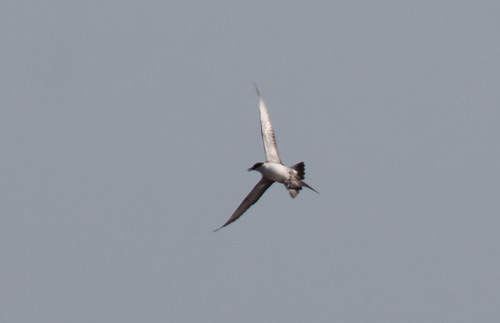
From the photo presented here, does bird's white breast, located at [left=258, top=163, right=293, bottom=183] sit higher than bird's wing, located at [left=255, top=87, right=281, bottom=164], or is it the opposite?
bird's wing, located at [left=255, top=87, right=281, bottom=164]

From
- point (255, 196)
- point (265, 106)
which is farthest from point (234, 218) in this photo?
point (265, 106)

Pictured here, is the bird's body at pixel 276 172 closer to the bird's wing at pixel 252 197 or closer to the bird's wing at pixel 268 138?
the bird's wing at pixel 268 138

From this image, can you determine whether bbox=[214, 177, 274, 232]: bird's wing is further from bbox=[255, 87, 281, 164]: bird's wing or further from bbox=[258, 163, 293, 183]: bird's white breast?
bbox=[255, 87, 281, 164]: bird's wing

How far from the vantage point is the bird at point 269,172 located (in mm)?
38156

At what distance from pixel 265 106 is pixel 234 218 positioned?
4.37m

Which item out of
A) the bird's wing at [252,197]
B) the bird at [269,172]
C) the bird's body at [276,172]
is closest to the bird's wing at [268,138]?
the bird at [269,172]

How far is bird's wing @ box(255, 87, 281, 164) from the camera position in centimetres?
3944

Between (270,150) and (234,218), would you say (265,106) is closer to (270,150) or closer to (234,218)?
(270,150)

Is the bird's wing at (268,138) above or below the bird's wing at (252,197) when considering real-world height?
above

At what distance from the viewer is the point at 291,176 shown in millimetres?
38250

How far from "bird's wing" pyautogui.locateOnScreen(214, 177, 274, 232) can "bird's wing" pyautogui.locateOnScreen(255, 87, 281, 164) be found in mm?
929

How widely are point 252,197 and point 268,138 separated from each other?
93.3 inches

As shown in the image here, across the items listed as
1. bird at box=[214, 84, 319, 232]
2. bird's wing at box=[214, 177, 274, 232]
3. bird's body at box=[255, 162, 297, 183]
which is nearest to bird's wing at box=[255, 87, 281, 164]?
bird at box=[214, 84, 319, 232]

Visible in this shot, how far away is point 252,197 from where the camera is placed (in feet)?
132
